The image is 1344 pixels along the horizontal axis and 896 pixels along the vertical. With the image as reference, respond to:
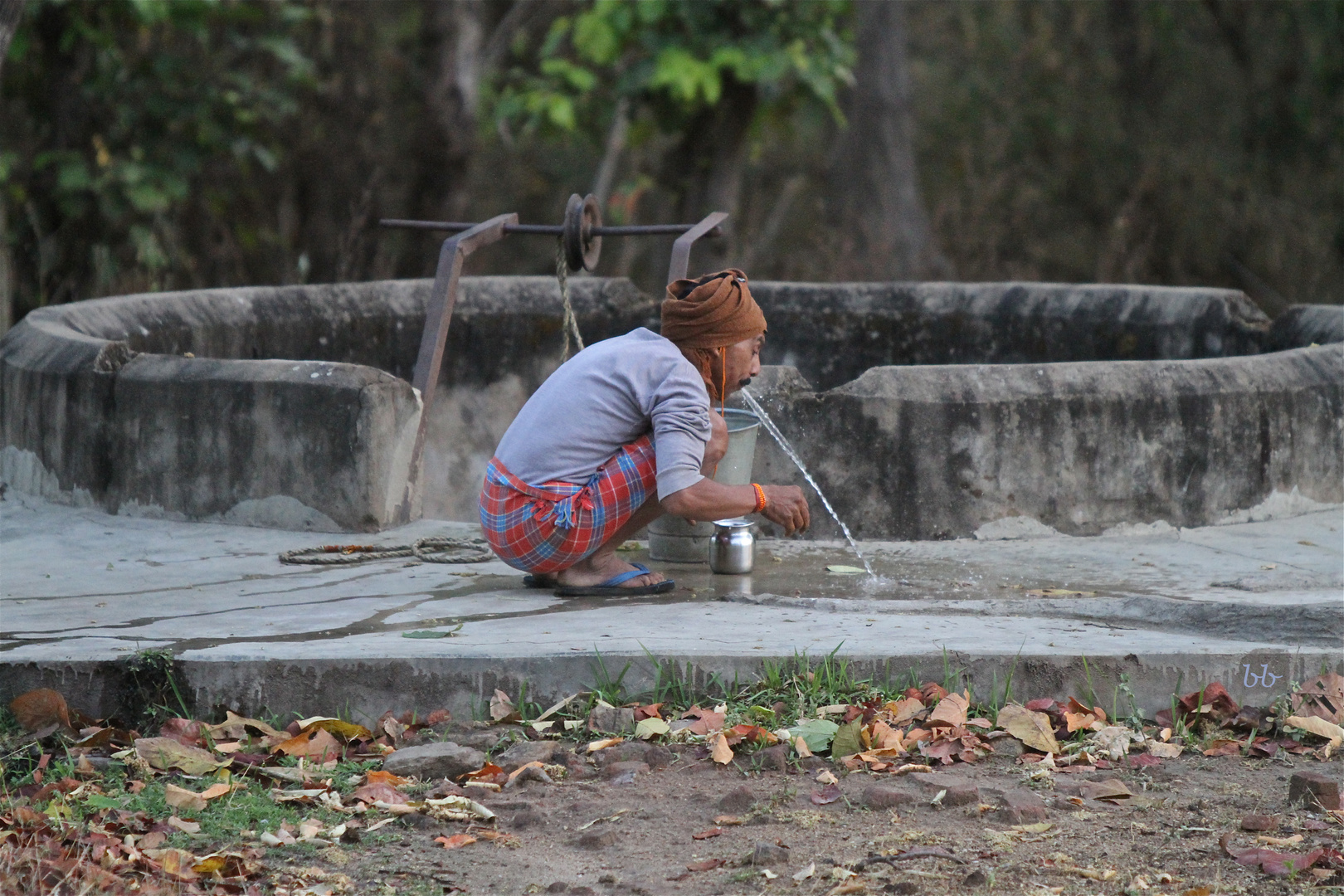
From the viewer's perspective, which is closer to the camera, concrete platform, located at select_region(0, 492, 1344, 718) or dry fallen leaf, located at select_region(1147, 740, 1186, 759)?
dry fallen leaf, located at select_region(1147, 740, 1186, 759)

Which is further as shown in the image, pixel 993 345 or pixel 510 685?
pixel 993 345

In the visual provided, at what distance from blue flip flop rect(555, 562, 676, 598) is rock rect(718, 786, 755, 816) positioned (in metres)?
1.25

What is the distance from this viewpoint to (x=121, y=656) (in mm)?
3531

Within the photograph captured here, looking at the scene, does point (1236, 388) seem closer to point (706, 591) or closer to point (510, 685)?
point (706, 591)

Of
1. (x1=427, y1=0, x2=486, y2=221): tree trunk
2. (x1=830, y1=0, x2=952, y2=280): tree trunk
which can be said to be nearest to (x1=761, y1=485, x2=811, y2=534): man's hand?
(x1=427, y1=0, x2=486, y2=221): tree trunk

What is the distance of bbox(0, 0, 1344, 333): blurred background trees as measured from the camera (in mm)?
9891

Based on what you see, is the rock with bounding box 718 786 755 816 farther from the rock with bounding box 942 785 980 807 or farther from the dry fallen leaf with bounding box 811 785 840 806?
the rock with bounding box 942 785 980 807

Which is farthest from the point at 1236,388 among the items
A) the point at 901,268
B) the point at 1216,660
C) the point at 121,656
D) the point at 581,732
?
the point at 901,268

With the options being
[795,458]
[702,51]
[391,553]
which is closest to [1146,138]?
[702,51]

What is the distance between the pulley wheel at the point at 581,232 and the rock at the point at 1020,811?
2.67 m

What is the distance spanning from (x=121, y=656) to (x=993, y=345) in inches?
188

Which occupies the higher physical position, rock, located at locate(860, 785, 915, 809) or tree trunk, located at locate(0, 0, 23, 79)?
tree trunk, located at locate(0, 0, 23, 79)

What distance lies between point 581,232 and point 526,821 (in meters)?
2.59

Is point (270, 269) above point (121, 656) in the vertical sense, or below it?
above
